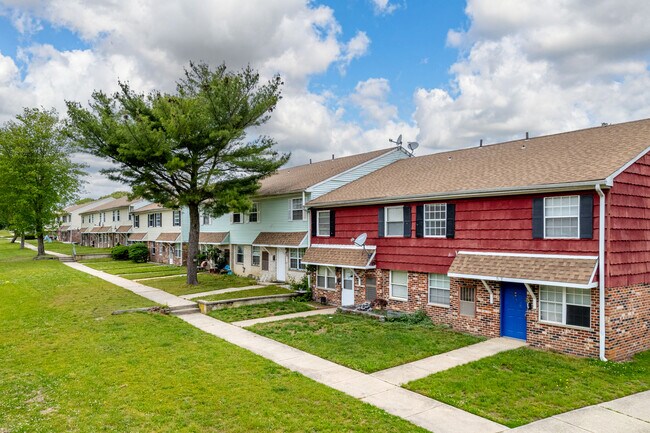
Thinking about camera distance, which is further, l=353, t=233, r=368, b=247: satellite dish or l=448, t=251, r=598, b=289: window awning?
l=353, t=233, r=368, b=247: satellite dish

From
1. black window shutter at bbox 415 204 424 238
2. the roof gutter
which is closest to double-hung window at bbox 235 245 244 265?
the roof gutter

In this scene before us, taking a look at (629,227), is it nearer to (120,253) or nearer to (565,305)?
(565,305)

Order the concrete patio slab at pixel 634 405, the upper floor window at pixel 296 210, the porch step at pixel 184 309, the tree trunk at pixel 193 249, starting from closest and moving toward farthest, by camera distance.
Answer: the concrete patio slab at pixel 634 405 < the porch step at pixel 184 309 < the upper floor window at pixel 296 210 < the tree trunk at pixel 193 249

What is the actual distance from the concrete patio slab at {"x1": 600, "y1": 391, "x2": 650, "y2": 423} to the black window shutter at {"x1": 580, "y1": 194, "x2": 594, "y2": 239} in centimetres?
407

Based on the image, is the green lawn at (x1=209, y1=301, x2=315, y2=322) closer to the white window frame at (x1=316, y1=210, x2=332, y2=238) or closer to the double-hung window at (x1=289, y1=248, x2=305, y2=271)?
the white window frame at (x1=316, y1=210, x2=332, y2=238)

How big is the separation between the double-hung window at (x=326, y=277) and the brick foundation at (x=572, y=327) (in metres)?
5.33

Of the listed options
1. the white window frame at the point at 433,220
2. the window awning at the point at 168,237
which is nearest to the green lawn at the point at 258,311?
the white window frame at the point at 433,220

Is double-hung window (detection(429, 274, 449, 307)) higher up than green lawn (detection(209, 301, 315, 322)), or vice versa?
double-hung window (detection(429, 274, 449, 307))

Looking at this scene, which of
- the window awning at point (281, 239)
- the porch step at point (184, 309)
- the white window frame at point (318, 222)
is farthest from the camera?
the window awning at point (281, 239)

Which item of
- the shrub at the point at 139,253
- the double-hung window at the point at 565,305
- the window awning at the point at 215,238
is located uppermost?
the window awning at the point at 215,238

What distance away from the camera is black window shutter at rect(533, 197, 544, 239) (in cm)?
1244

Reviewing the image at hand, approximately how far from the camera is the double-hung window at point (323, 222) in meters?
20.4

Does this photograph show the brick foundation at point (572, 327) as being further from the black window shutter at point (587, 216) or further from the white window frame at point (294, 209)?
the white window frame at point (294, 209)

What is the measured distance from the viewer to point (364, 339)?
1317 centimetres
